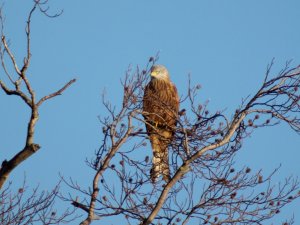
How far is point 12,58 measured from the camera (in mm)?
4254

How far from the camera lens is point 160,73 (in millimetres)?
9398

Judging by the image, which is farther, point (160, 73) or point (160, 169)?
point (160, 73)

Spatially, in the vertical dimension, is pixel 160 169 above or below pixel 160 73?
below

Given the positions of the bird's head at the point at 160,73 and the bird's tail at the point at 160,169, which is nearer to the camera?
the bird's tail at the point at 160,169

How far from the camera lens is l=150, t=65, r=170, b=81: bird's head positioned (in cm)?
933

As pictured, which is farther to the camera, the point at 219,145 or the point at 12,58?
the point at 219,145

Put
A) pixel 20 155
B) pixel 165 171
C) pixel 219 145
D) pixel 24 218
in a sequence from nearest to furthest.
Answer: pixel 20 155
pixel 219 145
pixel 24 218
pixel 165 171

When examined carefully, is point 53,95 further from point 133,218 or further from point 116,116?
point 133,218

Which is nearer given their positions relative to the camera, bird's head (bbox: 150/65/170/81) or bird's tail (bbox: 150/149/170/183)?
bird's tail (bbox: 150/149/170/183)

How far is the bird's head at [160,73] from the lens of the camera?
9328 millimetres

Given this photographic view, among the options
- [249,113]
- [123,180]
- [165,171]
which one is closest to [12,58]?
[123,180]

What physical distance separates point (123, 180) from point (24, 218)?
135 cm

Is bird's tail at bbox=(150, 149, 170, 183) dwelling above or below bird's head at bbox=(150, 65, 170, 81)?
below

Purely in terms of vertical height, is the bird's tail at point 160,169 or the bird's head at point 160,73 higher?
the bird's head at point 160,73
